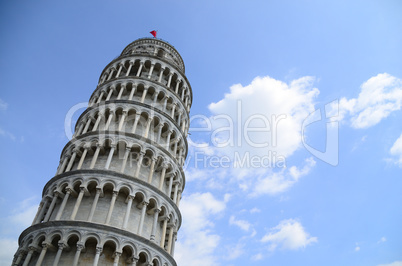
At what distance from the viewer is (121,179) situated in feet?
70.9

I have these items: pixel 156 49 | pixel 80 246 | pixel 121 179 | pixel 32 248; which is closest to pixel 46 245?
pixel 32 248

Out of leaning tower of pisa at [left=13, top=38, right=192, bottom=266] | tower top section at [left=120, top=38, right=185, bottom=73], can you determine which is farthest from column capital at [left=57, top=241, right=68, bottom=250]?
tower top section at [left=120, top=38, right=185, bottom=73]

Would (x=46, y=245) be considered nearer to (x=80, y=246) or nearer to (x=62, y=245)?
(x=62, y=245)

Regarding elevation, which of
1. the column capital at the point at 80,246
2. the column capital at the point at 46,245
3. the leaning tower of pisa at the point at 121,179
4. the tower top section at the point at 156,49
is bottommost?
the column capital at the point at 80,246

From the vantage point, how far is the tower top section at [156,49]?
34.8m

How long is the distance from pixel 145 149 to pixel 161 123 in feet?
11.2

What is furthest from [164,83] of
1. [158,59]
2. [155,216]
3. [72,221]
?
[72,221]

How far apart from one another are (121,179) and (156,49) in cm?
1801

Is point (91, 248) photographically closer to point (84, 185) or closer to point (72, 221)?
point (72, 221)

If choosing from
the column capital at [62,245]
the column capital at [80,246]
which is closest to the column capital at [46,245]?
the column capital at [62,245]

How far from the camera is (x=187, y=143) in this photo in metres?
29.7

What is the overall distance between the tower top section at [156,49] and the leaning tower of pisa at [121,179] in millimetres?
2586

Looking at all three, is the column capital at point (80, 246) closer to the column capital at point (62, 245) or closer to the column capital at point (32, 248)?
the column capital at point (62, 245)

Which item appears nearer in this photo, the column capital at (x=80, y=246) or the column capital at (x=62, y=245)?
the column capital at (x=80, y=246)
